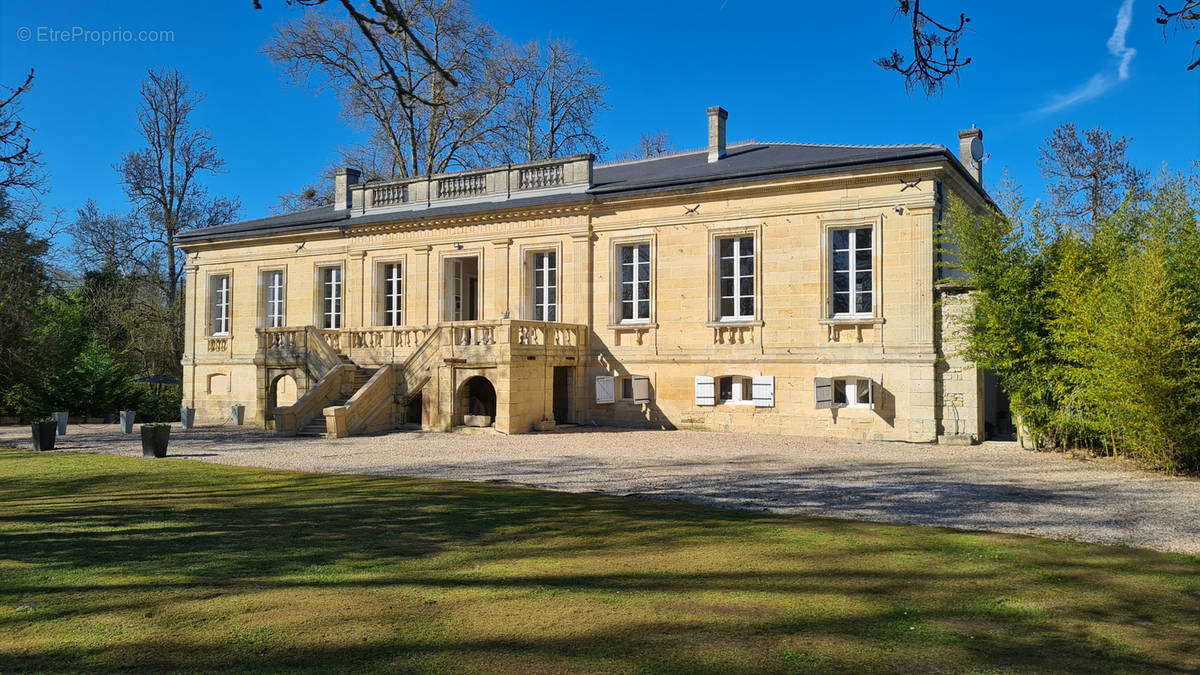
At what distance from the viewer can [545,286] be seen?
21.0 m

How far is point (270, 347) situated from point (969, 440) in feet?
56.9

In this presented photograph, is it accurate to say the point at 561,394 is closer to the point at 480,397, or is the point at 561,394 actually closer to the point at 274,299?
the point at 480,397

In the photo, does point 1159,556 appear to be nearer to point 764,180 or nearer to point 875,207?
point 875,207

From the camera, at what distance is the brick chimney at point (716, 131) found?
69.5ft

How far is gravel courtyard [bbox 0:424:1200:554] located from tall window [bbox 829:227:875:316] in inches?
121

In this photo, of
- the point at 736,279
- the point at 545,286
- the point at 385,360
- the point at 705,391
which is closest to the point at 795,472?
the point at 705,391

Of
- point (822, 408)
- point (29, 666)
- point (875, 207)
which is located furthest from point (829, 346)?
point (29, 666)

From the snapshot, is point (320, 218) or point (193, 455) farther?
point (320, 218)

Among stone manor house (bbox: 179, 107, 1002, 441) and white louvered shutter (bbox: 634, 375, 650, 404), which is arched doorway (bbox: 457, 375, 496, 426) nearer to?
stone manor house (bbox: 179, 107, 1002, 441)

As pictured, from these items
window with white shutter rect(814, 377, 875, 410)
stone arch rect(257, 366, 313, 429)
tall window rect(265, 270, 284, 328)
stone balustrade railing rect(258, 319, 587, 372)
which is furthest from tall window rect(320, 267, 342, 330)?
window with white shutter rect(814, 377, 875, 410)

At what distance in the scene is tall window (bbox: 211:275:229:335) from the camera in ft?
85.9

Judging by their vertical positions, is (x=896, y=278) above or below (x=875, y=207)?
below

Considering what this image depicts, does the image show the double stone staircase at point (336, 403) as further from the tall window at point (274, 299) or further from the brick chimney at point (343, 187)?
the brick chimney at point (343, 187)

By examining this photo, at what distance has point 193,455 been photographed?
47.6 feet
